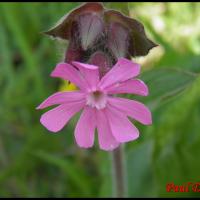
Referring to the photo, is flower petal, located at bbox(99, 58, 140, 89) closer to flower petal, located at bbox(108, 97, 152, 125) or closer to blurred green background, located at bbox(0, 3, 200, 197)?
flower petal, located at bbox(108, 97, 152, 125)

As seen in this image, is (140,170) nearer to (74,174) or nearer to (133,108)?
(74,174)

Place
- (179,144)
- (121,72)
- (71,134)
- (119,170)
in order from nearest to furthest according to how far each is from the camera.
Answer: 1. (121,72)
2. (119,170)
3. (179,144)
4. (71,134)

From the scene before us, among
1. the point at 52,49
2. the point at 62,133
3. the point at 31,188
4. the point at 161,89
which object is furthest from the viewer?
the point at 52,49

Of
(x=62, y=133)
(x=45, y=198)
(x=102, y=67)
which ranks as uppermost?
(x=102, y=67)

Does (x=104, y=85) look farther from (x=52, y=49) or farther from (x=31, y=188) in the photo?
(x=52, y=49)

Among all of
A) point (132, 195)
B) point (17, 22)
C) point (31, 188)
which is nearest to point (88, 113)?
point (132, 195)

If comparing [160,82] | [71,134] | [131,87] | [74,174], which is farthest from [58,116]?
[71,134]

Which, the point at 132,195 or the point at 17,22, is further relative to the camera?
the point at 17,22

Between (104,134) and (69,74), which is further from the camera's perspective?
(104,134)
